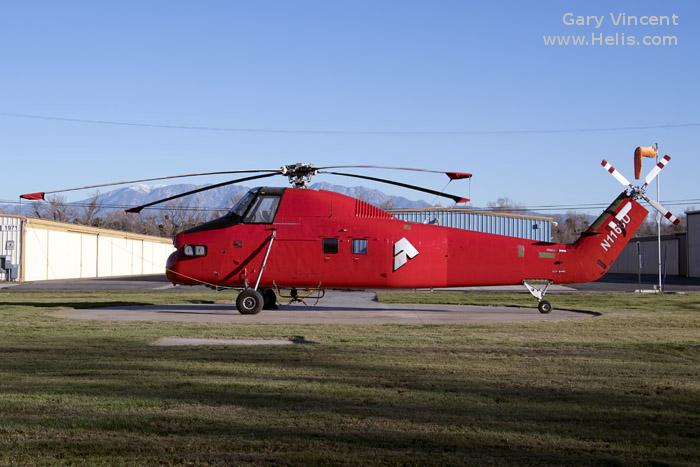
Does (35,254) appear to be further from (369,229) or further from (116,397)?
(116,397)

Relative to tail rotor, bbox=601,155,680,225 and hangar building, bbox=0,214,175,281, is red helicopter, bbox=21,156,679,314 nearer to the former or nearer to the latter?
tail rotor, bbox=601,155,680,225

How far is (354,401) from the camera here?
26.5 feet

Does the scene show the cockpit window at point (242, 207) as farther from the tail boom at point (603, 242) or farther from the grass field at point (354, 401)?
the tail boom at point (603, 242)

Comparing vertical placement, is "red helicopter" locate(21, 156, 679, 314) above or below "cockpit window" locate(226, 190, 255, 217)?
below

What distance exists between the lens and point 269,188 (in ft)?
70.7

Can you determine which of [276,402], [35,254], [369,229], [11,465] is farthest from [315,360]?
[35,254]

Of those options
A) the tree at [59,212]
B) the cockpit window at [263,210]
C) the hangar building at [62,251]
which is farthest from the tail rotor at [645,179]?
the tree at [59,212]

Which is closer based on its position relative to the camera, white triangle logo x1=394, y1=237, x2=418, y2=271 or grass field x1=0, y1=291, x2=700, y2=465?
grass field x1=0, y1=291, x2=700, y2=465

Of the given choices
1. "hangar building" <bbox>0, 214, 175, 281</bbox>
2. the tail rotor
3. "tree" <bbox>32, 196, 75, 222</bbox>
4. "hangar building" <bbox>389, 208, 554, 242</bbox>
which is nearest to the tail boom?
the tail rotor

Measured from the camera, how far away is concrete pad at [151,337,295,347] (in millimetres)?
13492

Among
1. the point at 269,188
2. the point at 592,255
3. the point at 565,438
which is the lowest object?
the point at 565,438

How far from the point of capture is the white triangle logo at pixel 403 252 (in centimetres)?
2167

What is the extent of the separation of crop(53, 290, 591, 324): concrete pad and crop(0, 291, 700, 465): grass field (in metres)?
4.34

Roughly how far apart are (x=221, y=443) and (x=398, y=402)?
2.42 meters
